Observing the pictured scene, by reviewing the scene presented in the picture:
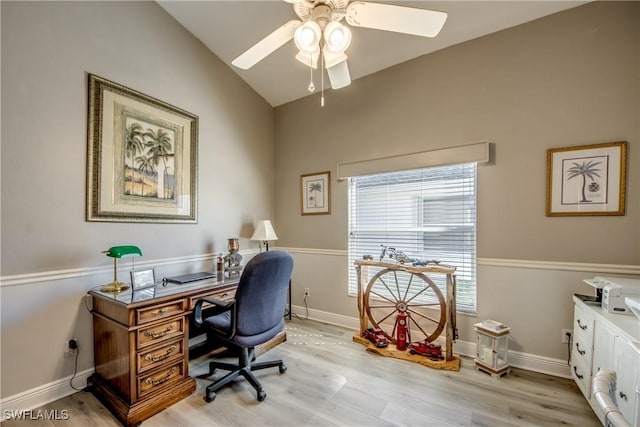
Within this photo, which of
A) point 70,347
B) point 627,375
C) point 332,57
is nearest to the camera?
point 627,375

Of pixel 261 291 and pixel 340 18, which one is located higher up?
pixel 340 18

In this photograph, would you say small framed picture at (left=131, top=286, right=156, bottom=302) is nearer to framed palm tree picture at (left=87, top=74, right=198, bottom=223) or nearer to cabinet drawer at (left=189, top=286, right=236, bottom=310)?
cabinet drawer at (left=189, top=286, right=236, bottom=310)

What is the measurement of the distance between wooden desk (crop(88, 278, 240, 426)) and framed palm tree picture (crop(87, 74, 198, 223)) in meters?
0.72

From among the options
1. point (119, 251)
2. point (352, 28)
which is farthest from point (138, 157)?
point (352, 28)

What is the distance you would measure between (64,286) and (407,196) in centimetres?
299

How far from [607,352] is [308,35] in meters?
2.47

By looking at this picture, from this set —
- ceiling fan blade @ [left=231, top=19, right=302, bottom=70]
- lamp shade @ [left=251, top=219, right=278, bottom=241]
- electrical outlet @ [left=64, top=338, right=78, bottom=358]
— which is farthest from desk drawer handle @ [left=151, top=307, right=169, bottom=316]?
ceiling fan blade @ [left=231, top=19, right=302, bottom=70]

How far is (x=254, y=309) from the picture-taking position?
1.89 metres

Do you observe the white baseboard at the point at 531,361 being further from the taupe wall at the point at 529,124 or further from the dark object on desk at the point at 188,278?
the dark object on desk at the point at 188,278

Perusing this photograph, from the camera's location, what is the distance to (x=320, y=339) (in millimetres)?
2887

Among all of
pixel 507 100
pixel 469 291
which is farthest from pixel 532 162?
pixel 469 291

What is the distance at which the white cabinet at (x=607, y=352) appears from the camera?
1323 mm

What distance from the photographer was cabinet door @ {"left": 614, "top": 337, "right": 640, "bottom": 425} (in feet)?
4.27

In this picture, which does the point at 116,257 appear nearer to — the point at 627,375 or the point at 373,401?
the point at 373,401
